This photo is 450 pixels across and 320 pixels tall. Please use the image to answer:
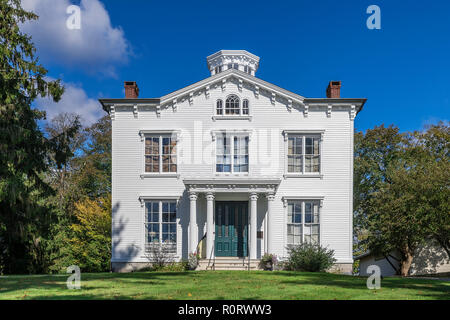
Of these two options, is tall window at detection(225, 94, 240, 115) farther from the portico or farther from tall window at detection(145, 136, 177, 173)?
the portico

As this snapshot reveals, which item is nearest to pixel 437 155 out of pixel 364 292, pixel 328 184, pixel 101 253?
pixel 328 184

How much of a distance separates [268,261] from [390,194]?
1027 cm

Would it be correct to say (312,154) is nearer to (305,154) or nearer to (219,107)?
(305,154)

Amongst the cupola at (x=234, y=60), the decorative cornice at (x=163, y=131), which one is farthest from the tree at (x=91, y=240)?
the cupola at (x=234, y=60)

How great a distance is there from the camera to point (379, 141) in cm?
3097

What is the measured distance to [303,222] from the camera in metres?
18.7

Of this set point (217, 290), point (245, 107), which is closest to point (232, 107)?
point (245, 107)

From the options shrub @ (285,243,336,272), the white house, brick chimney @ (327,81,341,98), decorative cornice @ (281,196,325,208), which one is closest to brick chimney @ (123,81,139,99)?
the white house

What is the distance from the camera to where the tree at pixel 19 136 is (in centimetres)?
1409

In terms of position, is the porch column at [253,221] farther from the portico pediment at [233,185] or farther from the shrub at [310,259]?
the shrub at [310,259]

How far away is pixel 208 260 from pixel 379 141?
19.9m

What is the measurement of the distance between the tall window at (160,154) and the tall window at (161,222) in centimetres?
174

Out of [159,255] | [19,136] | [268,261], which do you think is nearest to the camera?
[19,136]
